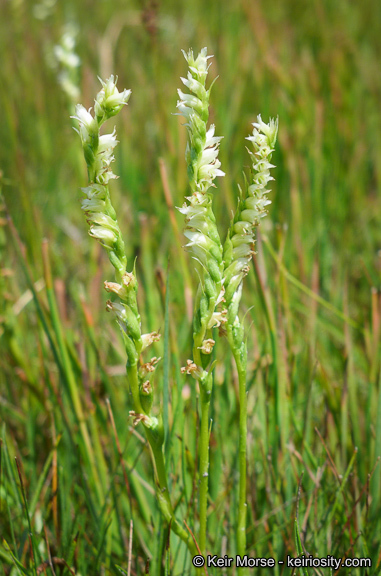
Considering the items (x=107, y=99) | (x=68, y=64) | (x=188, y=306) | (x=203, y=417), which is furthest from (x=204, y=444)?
(x=68, y=64)

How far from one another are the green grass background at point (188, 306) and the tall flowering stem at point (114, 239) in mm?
164

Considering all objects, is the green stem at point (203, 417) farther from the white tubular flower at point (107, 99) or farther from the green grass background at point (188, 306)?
the white tubular flower at point (107, 99)

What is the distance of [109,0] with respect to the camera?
5.20 meters

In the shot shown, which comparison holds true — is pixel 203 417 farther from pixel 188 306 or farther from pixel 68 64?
pixel 68 64

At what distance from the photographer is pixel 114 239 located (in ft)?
2.40

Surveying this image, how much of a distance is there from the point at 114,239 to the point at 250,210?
0.20 meters

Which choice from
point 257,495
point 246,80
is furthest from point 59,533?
point 246,80

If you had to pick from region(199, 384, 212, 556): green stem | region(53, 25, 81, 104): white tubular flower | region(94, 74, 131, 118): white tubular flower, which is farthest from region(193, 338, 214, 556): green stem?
region(53, 25, 81, 104): white tubular flower

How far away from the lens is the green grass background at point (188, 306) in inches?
43.8

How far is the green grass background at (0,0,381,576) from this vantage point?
1.11 meters

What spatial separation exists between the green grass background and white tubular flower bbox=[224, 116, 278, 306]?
185mm

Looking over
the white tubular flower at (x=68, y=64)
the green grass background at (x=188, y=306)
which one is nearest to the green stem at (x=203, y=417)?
the green grass background at (x=188, y=306)

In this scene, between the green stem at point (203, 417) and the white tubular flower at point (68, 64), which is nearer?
the green stem at point (203, 417)
